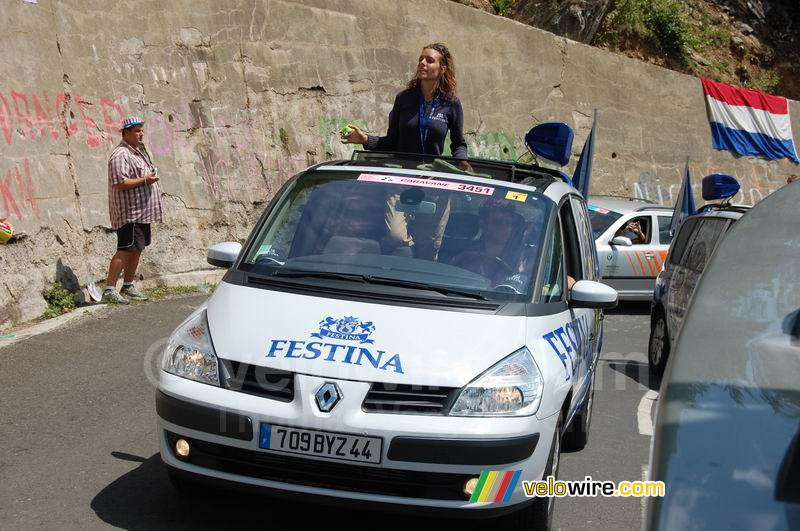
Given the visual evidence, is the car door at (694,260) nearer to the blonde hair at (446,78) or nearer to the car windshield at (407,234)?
the blonde hair at (446,78)

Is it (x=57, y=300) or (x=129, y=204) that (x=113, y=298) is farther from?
(x=129, y=204)

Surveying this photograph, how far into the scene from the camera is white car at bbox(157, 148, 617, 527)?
13.6 feet

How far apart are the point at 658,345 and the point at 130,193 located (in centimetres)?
561

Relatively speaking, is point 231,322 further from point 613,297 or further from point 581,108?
point 581,108

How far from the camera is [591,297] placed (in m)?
5.20

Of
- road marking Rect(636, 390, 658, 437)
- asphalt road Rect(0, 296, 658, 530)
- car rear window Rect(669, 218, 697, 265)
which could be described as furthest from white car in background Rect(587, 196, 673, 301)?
road marking Rect(636, 390, 658, 437)

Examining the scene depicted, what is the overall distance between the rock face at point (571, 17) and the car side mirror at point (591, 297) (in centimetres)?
1839

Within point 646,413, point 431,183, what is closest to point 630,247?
point 646,413

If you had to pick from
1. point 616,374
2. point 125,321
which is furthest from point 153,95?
point 616,374

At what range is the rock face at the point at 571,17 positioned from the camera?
2266 centimetres

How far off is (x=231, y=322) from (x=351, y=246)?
3.22 ft

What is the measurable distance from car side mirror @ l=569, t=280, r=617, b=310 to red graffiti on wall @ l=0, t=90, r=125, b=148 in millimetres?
5951

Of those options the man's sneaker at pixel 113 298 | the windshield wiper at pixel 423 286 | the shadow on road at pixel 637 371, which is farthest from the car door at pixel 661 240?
the windshield wiper at pixel 423 286

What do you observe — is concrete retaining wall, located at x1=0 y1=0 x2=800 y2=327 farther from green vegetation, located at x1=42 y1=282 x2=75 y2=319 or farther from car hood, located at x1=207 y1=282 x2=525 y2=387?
car hood, located at x1=207 y1=282 x2=525 y2=387
